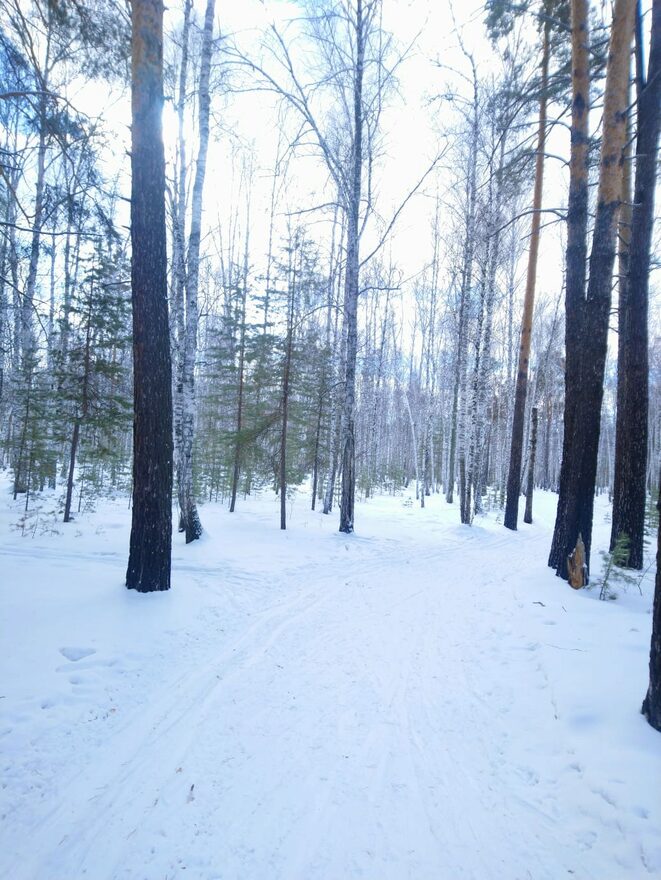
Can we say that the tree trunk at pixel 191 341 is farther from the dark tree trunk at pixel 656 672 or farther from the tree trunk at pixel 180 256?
the dark tree trunk at pixel 656 672

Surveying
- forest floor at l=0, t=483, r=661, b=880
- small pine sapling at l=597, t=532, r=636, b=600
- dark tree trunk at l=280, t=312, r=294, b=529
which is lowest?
forest floor at l=0, t=483, r=661, b=880

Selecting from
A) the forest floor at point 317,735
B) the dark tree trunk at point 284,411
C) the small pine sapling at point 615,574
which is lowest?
the forest floor at point 317,735

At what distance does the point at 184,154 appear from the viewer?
32.8ft

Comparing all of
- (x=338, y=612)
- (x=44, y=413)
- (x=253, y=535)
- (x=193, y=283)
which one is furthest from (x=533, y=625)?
(x=44, y=413)

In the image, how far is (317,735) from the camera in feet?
9.51

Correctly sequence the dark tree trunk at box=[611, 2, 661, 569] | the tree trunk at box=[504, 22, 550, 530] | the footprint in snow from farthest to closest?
the tree trunk at box=[504, 22, 550, 530] < the dark tree trunk at box=[611, 2, 661, 569] < the footprint in snow

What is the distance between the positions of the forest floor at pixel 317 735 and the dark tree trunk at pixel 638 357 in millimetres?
1415

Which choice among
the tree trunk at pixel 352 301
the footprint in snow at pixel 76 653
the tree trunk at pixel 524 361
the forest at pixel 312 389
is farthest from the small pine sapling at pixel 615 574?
the tree trunk at pixel 524 361

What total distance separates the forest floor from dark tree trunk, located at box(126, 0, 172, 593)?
0.62 meters

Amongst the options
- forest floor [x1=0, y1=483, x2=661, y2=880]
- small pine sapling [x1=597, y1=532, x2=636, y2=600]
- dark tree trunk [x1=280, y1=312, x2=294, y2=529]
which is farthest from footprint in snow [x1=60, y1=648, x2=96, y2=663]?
dark tree trunk [x1=280, y1=312, x2=294, y2=529]

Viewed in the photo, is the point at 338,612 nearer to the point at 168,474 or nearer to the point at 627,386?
the point at 168,474

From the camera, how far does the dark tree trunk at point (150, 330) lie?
191 inches

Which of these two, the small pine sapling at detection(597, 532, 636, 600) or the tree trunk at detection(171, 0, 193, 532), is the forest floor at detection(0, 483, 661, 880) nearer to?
the small pine sapling at detection(597, 532, 636, 600)

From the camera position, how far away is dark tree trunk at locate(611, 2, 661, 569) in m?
6.63
